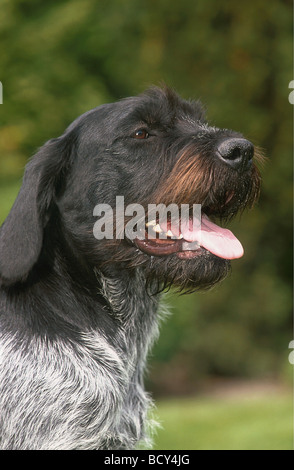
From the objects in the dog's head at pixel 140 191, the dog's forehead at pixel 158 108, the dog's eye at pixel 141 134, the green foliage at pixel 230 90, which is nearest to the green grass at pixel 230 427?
the green foliage at pixel 230 90

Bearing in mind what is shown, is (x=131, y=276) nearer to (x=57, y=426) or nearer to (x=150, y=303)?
(x=150, y=303)

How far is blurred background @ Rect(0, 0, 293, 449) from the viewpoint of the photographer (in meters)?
12.0

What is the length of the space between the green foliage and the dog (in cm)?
944

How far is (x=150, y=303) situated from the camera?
396cm

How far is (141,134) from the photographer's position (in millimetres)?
3674

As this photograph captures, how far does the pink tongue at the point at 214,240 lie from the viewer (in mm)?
3607

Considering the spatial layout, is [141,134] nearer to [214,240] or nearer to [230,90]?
[214,240]

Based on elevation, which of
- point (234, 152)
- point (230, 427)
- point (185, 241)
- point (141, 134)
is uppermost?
point (230, 427)

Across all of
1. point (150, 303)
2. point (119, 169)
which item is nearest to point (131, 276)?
point (150, 303)

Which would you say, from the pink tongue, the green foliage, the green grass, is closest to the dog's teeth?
the pink tongue

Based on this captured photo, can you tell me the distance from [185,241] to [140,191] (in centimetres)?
34

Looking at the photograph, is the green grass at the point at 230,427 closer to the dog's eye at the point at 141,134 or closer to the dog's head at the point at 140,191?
the dog's head at the point at 140,191

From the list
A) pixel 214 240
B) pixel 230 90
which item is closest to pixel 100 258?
pixel 214 240
